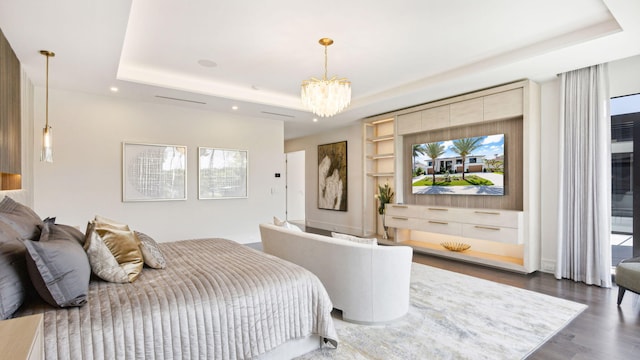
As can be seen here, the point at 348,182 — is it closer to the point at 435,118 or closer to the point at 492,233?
the point at 435,118

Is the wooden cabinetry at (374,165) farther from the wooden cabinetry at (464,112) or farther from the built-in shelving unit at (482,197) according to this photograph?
the wooden cabinetry at (464,112)

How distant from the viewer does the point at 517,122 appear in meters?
4.53

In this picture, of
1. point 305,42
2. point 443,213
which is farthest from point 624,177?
point 305,42

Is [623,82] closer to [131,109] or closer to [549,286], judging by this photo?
[549,286]

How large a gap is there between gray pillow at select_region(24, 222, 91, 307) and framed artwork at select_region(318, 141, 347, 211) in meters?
6.21

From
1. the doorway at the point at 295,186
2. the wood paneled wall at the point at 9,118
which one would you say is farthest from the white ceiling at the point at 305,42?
the doorway at the point at 295,186

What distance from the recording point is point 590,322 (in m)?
2.76

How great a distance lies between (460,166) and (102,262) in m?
4.89

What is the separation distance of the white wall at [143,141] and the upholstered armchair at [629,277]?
526 cm

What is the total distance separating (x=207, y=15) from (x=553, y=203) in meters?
4.78

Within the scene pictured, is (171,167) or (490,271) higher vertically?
→ (171,167)

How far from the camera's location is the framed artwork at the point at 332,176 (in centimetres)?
759

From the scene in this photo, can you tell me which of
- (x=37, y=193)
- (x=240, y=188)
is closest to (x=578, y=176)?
(x=240, y=188)

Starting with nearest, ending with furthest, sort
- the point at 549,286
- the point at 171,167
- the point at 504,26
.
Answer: the point at 504,26
the point at 549,286
the point at 171,167
